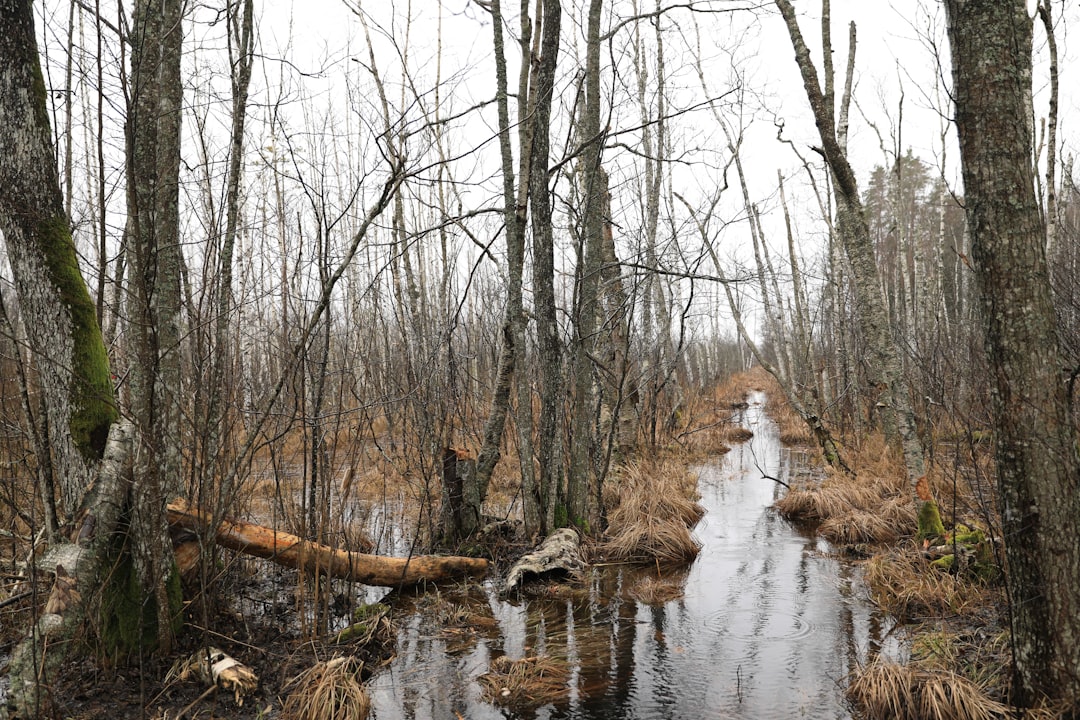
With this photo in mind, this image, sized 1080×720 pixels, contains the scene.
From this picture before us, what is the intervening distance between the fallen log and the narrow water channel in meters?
0.32

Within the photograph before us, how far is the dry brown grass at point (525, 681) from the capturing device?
12.4ft

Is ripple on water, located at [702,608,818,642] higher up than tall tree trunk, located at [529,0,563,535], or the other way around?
tall tree trunk, located at [529,0,563,535]

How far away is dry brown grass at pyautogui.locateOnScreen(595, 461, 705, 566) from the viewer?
6.42 metres

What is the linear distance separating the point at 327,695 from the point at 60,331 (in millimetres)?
2195

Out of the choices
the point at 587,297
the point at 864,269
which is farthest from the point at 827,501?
the point at 587,297

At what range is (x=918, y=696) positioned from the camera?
3363 millimetres

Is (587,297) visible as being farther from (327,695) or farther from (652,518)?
(327,695)


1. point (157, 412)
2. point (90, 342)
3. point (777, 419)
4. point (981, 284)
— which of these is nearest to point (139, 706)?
point (157, 412)

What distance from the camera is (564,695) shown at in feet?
12.6

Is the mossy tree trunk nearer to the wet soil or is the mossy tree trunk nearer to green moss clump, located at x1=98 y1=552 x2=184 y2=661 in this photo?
green moss clump, located at x1=98 y1=552 x2=184 y2=661

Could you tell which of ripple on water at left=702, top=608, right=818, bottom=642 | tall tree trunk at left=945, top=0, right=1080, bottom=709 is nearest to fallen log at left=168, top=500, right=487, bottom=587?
ripple on water at left=702, top=608, right=818, bottom=642

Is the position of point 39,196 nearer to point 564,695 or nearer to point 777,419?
point 564,695

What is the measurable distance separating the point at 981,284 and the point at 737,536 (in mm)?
4918

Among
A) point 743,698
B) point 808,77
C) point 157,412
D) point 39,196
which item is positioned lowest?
point 743,698
